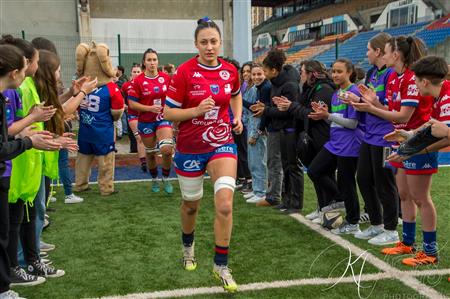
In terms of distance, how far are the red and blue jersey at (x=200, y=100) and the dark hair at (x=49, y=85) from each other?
3.56 feet

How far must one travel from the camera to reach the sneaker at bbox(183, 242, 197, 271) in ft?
14.5

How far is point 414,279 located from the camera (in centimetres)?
410

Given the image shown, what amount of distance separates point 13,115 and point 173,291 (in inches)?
76.4

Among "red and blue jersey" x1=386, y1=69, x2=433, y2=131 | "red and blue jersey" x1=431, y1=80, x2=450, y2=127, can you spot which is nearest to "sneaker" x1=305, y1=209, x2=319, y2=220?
"red and blue jersey" x1=386, y1=69, x2=433, y2=131

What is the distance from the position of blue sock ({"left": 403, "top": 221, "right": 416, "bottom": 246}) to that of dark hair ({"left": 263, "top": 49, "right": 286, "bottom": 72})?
273cm

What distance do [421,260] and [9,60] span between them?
3.92 metres

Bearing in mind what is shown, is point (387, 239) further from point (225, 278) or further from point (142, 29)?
point (142, 29)

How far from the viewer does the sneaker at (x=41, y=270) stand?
4.22 meters

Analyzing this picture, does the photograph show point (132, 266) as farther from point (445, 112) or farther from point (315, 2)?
point (315, 2)

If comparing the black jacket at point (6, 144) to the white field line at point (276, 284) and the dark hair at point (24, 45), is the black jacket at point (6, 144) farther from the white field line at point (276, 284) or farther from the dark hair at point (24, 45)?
the white field line at point (276, 284)

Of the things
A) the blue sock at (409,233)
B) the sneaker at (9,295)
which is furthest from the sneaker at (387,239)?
the sneaker at (9,295)

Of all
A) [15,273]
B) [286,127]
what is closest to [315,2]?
[286,127]

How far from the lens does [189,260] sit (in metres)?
4.46

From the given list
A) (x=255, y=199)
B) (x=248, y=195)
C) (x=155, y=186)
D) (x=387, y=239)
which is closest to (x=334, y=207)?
(x=387, y=239)
